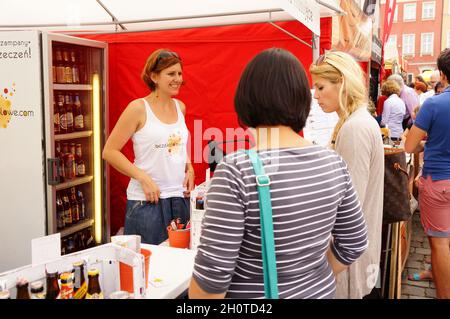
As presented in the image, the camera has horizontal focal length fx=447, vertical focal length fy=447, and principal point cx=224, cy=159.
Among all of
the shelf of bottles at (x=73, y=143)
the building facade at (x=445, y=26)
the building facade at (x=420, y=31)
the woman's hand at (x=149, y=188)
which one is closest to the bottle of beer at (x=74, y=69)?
the shelf of bottles at (x=73, y=143)

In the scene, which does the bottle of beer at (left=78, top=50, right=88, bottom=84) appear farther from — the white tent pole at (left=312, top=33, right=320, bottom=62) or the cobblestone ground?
the cobblestone ground

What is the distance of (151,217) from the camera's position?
8.89 ft

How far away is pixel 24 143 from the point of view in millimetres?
3379

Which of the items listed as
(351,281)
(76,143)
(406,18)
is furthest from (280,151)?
(406,18)

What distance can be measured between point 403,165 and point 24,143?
269cm

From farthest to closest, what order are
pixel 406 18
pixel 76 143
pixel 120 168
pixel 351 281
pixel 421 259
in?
1. pixel 406 18
2. pixel 421 259
3. pixel 76 143
4. pixel 120 168
5. pixel 351 281

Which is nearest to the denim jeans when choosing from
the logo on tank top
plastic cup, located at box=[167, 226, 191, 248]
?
the logo on tank top

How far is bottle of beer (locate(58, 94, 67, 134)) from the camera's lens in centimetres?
373

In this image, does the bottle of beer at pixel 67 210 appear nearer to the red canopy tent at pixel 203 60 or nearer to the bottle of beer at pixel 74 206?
the bottle of beer at pixel 74 206

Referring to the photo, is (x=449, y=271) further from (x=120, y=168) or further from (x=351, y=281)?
(x=120, y=168)

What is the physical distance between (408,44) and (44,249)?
42755mm

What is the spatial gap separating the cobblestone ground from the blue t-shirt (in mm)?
1248

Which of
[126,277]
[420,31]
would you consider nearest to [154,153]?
[126,277]

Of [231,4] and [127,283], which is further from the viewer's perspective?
[231,4]
